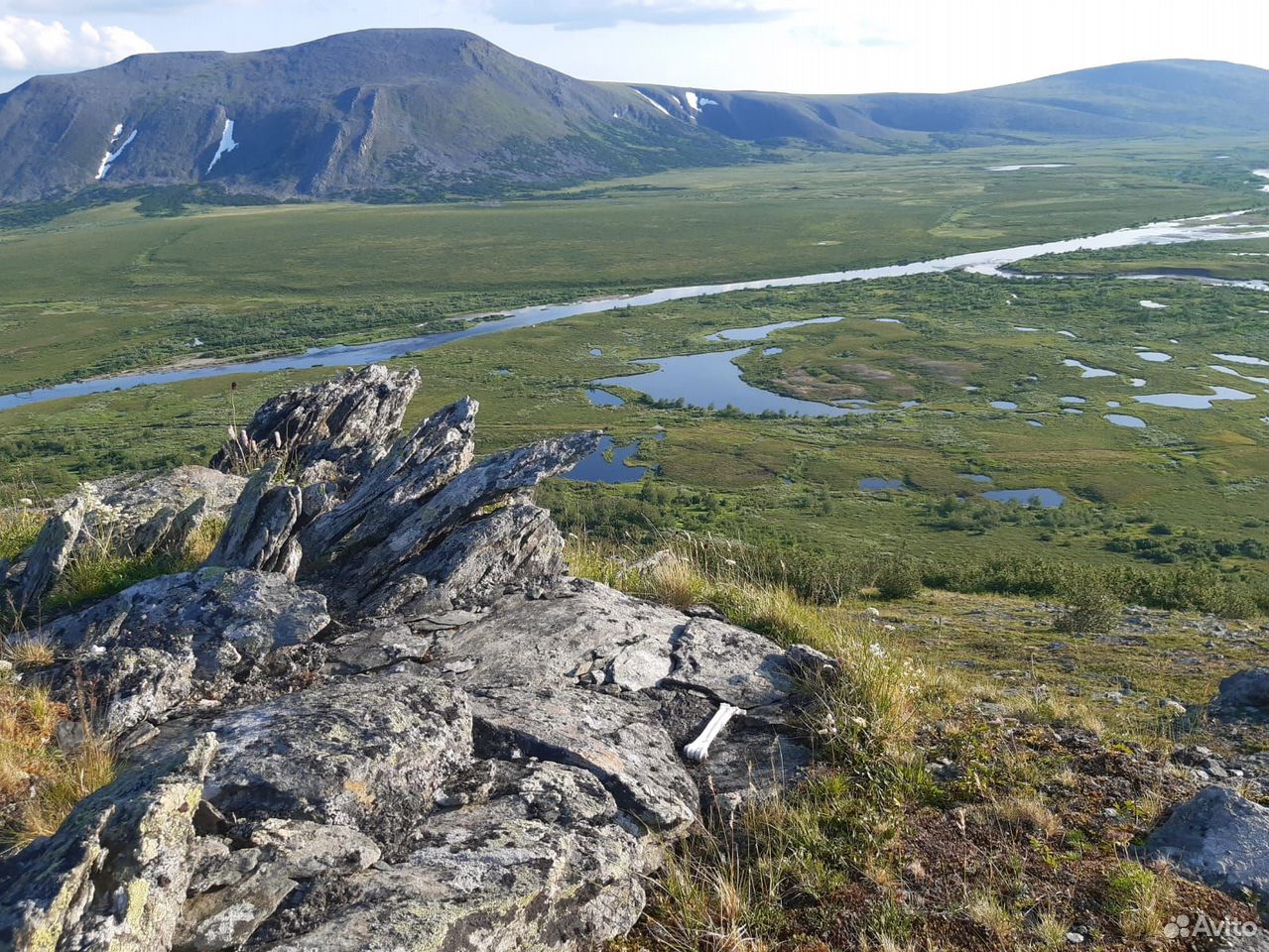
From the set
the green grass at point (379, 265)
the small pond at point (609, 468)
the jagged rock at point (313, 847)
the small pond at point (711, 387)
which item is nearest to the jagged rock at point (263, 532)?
the jagged rock at point (313, 847)

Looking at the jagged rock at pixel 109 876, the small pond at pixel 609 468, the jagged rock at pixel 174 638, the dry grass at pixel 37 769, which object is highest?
the jagged rock at pixel 109 876

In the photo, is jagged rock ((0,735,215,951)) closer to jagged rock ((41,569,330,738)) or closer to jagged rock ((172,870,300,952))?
jagged rock ((172,870,300,952))

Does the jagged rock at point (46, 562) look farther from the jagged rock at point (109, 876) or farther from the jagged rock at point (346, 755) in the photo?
the jagged rock at point (109, 876)

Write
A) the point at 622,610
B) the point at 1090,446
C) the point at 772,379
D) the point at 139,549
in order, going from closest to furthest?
the point at 622,610, the point at 139,549, the point at 1090,446, the point at 772,379

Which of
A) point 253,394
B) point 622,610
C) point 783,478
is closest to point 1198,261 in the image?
point 783,478

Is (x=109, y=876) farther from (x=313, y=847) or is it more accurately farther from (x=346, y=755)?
(x=346, y=755)

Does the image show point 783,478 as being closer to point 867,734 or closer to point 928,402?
point 928,402
